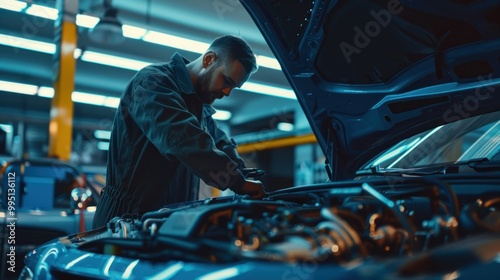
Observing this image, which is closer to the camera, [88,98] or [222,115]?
[88,98]

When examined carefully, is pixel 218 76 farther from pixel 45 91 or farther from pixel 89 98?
pixel 89 98

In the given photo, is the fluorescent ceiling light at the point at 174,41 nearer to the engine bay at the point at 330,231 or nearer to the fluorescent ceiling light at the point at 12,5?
the fluorescent ceiling light at the point at 12,5

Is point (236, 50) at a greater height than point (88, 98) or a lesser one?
lesser

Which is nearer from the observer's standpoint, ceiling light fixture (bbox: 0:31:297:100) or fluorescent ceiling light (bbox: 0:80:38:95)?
ceiling light fixture (bbox: 0:31:297:100)

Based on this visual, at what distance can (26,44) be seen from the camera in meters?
7.99

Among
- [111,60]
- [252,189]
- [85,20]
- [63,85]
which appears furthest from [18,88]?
[252,189]

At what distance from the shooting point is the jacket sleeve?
1.68 m

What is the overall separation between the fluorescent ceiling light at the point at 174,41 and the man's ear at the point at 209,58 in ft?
15.6

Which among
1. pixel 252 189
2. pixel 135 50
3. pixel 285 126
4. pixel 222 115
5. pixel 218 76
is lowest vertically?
pixel 252 189

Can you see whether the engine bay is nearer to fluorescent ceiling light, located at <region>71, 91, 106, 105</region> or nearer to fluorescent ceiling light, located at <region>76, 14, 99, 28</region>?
fluorescent ceiling light, located at <region>76, 14, 99, 28</region>

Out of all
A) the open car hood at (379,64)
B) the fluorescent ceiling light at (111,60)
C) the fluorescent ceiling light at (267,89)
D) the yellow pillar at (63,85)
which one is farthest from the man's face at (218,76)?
the fluorescent ceiling light at (267,89)

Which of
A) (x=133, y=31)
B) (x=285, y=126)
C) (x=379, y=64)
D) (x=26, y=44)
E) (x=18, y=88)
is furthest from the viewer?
(x=285, y=126)

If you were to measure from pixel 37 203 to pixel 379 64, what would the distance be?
11.0 ft

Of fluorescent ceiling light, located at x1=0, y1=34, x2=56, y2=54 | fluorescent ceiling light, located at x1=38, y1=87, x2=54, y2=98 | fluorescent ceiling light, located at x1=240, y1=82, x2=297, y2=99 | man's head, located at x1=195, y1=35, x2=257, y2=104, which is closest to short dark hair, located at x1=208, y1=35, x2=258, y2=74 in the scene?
man's head, located at x1=195, y1=35, x2=257, y2=104
